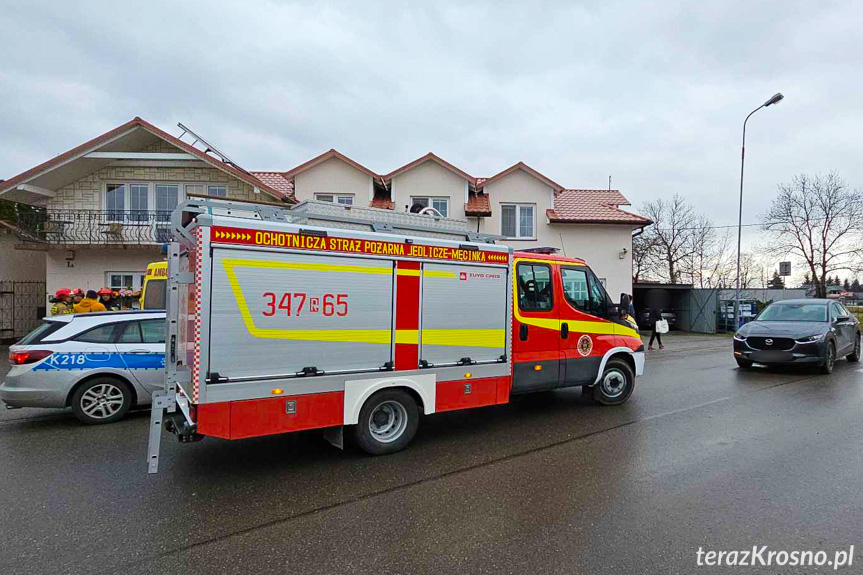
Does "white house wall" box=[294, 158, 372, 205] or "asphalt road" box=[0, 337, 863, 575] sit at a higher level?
"white house wall" box=[294, 158, 372, 205]

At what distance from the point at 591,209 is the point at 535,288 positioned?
1602 centimetres

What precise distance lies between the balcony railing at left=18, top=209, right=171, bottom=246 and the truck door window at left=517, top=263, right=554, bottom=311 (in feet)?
46.1

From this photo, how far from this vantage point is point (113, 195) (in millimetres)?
17297

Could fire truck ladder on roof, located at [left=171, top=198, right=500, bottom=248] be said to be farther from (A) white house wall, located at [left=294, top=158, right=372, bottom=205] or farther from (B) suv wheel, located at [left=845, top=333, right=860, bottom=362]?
(A) white house wall, located at [left=294, top=158, right=372, bottom=205]

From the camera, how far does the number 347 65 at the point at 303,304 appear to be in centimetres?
452

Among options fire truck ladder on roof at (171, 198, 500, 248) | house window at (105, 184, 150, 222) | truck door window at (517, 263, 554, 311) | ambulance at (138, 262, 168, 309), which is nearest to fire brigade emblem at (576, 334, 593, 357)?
truck door window at (517, 263, 554, 311)

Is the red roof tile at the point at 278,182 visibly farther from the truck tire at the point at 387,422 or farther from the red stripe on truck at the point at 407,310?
the truck tire at the point at 387,422

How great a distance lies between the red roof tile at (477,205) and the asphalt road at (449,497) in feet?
43.9

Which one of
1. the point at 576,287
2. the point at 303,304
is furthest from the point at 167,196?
the point at 576,287

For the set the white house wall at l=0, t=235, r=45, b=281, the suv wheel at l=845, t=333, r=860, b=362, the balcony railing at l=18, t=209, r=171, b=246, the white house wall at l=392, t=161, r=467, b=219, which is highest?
the white house wall at l=392, t=161, r=467, b=219

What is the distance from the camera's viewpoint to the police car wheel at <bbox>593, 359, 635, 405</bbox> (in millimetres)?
7508

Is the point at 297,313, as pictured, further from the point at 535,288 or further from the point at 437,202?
the point at 437,202

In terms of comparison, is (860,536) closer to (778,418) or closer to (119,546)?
(778,418)

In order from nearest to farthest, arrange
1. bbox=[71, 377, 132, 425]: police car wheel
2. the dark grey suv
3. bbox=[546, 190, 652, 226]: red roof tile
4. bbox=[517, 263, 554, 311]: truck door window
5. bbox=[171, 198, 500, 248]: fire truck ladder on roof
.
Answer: bbox=[171, 198, 500, 248]: fire truck ladder on roof → bbox=[517, 263, 554, 311]: truck door window → bbox=[71, 377, 132, 425]: police car wheel → the dark grey suv → bbox=[546, 190, 652, 226]: red roof tile
